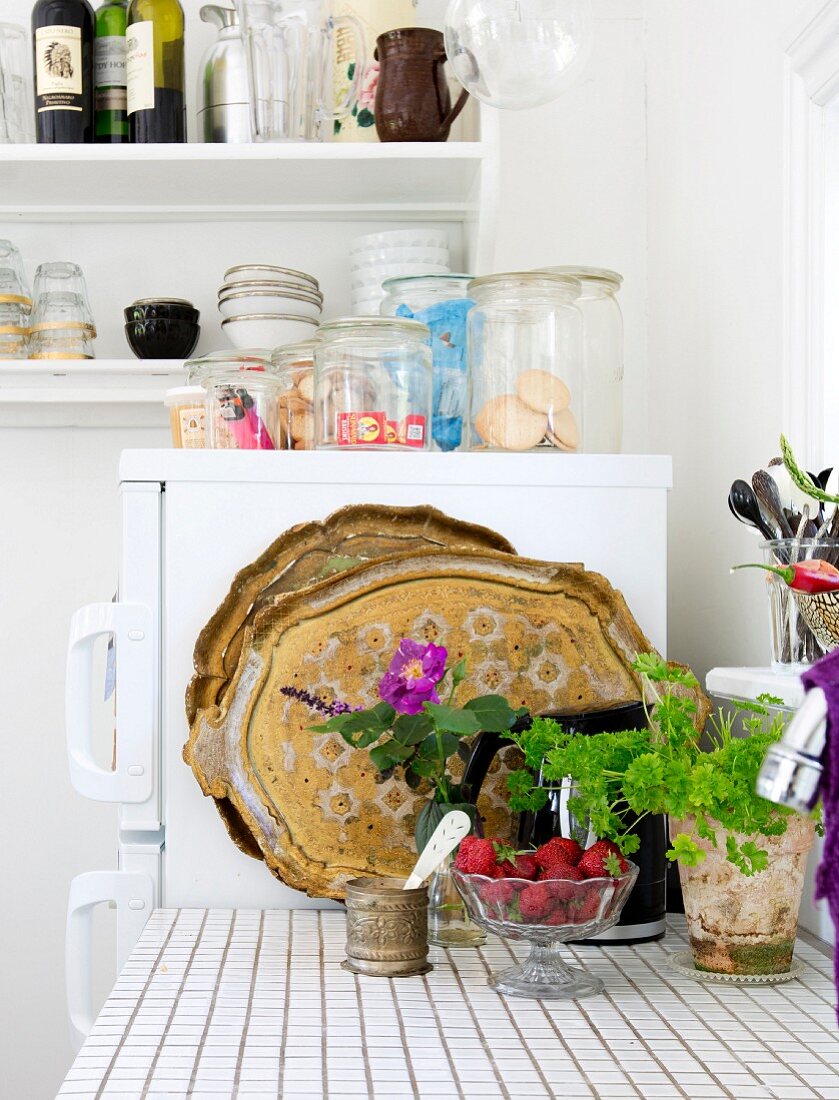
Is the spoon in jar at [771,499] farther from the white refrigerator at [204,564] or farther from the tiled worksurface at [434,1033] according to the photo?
the tiled worksurface at [434,1033]

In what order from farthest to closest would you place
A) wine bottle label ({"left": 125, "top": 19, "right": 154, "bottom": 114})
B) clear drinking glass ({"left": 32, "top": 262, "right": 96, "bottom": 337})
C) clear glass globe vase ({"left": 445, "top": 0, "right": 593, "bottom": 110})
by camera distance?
clear drinking glass ({"left": 32, "top": 262, "right": 96, "bottom": 337}) → wine bottle label ({"left": 125, "top": 19, "right": 154, "bottom": 114}) → clear glass globe vase ({"left": 445, "top": 0, "right": 593, "bottom": 110})

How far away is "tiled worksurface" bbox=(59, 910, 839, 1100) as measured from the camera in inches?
30.5

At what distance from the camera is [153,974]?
998 mm

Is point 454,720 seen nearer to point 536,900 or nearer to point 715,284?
point 536,900

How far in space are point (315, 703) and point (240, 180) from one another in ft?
2.99

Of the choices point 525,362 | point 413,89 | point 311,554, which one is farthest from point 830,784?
point 413,89

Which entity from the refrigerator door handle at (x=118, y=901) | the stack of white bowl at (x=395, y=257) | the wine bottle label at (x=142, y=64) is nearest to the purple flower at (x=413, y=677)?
the refrigerator door handle at (x=118, y=901)

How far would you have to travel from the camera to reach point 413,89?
1.61 metres

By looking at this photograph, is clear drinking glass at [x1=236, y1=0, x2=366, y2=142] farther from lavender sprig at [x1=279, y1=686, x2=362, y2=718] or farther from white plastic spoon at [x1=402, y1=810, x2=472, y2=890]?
white plastic spoon at [x1=402, y1=810, x2=472, y2=890]

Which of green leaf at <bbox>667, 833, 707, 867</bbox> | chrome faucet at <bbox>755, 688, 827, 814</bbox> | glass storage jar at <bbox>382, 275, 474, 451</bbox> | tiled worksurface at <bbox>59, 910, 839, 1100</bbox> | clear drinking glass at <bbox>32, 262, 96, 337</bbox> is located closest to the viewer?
chrome faucet at <bbox>755, 688, 827, 814</bbox>

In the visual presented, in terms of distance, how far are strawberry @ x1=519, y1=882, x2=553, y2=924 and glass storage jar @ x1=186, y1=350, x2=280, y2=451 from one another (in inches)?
24.9

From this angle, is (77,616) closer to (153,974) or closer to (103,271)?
(153,974)

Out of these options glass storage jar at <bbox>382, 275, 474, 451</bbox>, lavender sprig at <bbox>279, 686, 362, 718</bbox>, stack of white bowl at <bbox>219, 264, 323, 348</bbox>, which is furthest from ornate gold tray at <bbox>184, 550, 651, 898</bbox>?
stack of white bowl at <bbox>219, 264, 323, 348</bbox>

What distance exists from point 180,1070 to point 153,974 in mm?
214
